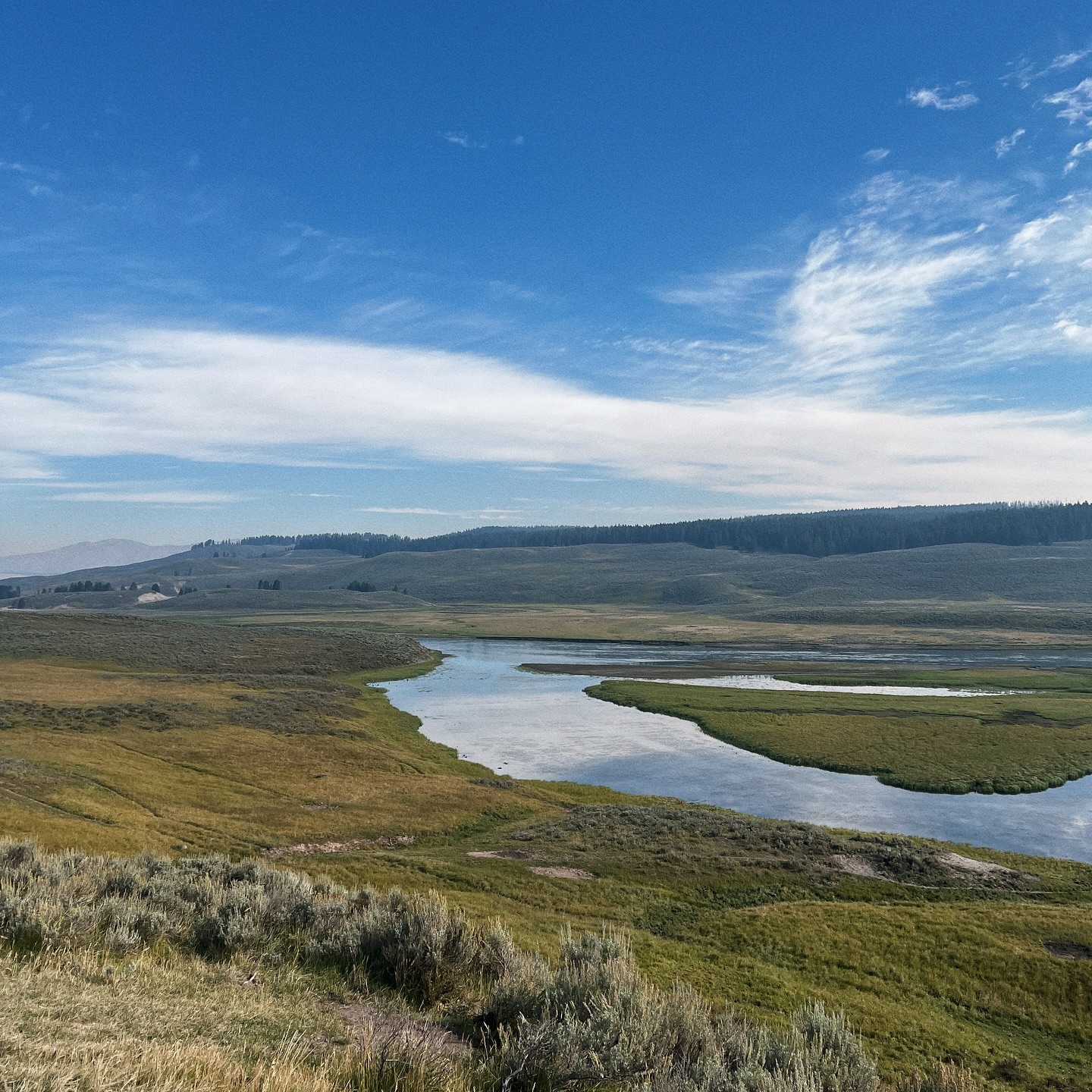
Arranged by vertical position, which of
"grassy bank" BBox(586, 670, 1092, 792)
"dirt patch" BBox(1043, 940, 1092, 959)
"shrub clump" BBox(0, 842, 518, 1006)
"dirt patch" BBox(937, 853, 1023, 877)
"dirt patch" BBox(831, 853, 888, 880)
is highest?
"shrub clump" BBox(0, 842, 518, 1006)

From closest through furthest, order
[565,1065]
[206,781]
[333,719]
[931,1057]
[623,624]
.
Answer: [565,1065] → [931,1057] → [206,781] → [333,719] → [623,624]

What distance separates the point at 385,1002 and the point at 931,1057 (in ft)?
39.3

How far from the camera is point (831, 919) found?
80.3 ft

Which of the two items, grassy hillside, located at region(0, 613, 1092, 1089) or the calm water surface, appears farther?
the calm water surface

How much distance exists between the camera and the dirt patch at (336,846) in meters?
30.3

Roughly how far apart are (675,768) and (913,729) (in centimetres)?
2291

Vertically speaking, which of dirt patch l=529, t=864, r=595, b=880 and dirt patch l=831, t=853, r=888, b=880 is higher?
dirt patch l=529, t=864, r=595, b=880

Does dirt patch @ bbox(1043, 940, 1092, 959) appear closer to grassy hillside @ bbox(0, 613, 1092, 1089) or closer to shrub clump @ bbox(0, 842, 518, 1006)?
grassy hillside @ bbox(0, 613, 1092, 1089)

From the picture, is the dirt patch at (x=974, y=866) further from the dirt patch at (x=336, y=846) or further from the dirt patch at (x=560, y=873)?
the dirt patch at (x=336, y=846)

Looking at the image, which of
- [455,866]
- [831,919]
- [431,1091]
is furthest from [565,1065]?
[455,866]

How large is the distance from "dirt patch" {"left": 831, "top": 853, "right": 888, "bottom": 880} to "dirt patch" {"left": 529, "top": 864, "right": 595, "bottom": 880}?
33.5 feet

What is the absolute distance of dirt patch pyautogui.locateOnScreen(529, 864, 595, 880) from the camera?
2861cm

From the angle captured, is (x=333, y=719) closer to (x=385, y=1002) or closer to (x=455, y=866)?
(x=455, y=866)

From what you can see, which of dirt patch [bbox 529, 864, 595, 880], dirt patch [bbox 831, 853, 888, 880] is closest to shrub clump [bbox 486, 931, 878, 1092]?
dirt patch [bbox 529, 864, 595, 880]
